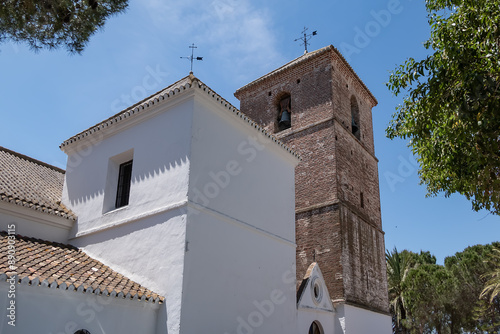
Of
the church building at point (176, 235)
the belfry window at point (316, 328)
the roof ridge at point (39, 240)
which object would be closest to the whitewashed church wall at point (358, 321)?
the church building at point (176, 235)

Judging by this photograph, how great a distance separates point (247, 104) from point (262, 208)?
8086 mm

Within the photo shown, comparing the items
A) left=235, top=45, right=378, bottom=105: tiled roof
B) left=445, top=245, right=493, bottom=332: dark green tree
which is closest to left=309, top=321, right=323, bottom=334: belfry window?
left=235, top=45, right=378, bottom=105: tiled roof

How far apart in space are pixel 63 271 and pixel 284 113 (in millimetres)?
10092

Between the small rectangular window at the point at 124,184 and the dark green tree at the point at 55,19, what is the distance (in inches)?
153

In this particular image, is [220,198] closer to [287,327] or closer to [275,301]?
[275,301]

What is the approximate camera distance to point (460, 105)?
5309 mm

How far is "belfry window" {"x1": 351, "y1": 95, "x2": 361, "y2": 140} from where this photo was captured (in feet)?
52.6

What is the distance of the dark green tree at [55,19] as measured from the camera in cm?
577

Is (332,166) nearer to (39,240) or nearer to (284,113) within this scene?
(284,113)

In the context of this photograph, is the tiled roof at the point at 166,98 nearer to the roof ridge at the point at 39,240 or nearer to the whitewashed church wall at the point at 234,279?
the whitewashed church wall at the point at 234,279

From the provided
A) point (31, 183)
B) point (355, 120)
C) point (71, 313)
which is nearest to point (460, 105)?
point (71, 313)

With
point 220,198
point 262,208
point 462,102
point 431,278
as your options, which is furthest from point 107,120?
point 431,278

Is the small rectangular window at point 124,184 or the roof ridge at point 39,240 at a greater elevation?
the small rectangular window at point 124,184

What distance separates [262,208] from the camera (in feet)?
32.1
